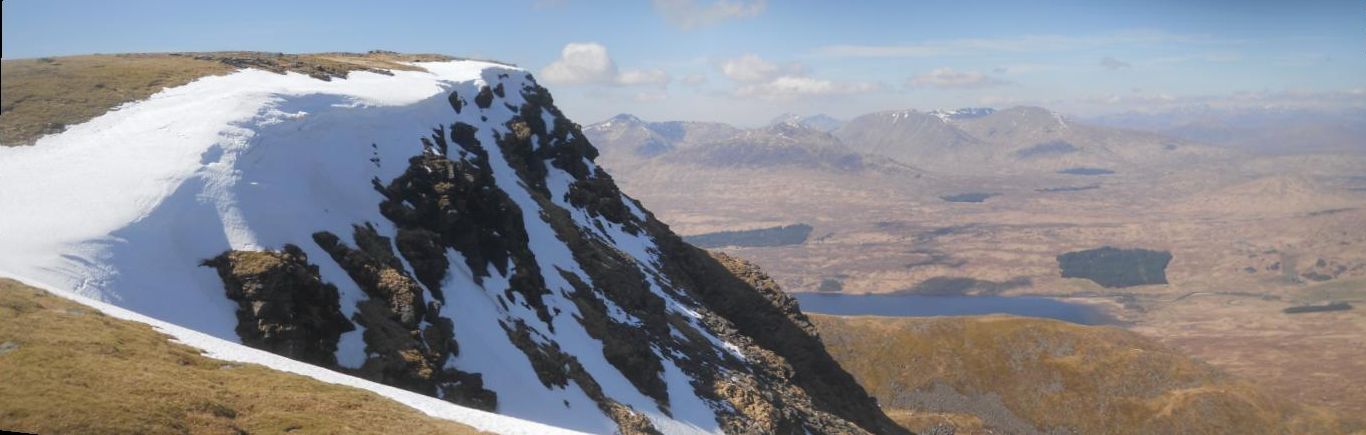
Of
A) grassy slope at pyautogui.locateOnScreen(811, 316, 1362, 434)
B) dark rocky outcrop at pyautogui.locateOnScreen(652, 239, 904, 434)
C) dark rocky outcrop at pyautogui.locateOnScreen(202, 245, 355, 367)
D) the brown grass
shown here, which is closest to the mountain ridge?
dark rocky outcrop at pyautogui.locateOnScreen(202, 245, 355, 367)

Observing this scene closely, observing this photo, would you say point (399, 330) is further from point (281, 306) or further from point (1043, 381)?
point (1043, 381)

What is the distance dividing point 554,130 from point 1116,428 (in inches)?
4636

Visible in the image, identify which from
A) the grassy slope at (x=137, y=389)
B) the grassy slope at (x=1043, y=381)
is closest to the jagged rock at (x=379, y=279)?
the grassy slope at (x=137, y=389)

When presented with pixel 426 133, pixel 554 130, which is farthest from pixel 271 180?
pixel 554 130

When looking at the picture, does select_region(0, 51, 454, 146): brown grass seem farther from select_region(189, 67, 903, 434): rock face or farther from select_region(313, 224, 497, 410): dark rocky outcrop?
select_region(313, 224, 497, 410): dark rocky outcrop

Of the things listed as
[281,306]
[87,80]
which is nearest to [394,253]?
[281,306]

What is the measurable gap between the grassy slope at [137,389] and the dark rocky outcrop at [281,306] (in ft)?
20.7

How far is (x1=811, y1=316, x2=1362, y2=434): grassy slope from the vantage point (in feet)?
485

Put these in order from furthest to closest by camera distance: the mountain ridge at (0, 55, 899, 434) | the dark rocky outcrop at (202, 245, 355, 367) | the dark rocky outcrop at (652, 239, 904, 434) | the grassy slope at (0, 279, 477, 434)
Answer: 1. the dark rocky outcrop at (652, 239, 904, 434)
2. the mountain ridge at (0, 55, 899, 434)
3. the dark rocky outcrop at (202, 245, 355, 367)
4. the grassy slope at (0, 279, 477, 434)

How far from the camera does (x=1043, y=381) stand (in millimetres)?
163875

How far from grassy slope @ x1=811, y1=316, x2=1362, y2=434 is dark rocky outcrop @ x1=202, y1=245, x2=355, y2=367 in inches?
4450

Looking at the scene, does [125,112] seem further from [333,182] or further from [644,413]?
[644,413]

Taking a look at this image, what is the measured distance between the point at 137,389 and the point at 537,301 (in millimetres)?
36868

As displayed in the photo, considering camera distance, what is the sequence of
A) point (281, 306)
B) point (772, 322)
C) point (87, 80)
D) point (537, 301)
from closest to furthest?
point (281, 306) < point (87, 80) < point (537, 301) < point (772, 322)
